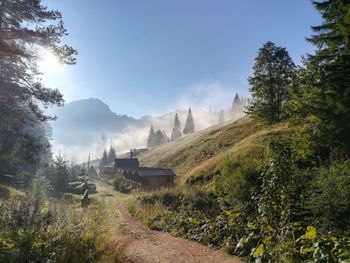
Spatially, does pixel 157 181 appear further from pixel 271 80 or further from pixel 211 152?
pixel 271 80

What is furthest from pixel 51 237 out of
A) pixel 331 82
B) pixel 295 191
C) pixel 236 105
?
pixel 236 105

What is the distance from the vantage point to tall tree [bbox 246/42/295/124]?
121ft

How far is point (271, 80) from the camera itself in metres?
36.9

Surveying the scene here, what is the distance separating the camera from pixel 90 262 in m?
6.81

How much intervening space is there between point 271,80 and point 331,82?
21.5 m

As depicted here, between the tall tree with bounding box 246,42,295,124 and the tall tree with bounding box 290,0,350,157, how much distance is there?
16.6 metres

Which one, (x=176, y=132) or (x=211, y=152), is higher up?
(x=176, y=132)

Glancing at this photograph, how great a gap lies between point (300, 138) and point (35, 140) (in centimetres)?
1674

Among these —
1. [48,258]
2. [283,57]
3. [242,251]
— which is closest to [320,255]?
[242,251]

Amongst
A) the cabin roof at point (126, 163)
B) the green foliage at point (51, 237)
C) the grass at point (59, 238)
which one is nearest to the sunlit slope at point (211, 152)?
the cabin roof at point (126, 163)

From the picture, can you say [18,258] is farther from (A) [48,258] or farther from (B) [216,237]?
(B) [216,237]

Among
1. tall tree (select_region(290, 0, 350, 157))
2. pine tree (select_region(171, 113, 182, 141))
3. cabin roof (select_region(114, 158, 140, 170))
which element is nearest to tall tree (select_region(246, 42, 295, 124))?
tall tree (select_region(290, 0, 350, 157))

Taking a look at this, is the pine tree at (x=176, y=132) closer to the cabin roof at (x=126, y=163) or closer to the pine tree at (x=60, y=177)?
the cabin roof at (x=126, y=163)

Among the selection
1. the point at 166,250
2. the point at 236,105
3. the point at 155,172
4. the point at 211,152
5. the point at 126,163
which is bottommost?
the point at 166,250
